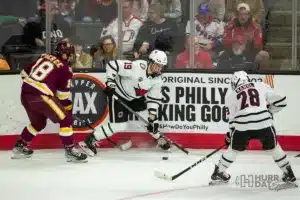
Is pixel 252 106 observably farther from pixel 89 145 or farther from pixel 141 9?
pixel 141 9

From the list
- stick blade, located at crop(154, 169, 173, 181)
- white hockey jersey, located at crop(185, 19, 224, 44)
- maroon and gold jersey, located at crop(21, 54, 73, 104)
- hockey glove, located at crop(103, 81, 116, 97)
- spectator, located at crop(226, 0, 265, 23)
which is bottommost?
stick blade, located at crop(154, 169, 173, 181)

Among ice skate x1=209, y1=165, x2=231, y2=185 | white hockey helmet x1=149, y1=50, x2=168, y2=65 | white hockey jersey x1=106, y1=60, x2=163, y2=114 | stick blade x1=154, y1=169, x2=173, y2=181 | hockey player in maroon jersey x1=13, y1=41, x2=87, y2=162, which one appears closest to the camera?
ice skate x1=209, y1=165, x2=231, y2=185

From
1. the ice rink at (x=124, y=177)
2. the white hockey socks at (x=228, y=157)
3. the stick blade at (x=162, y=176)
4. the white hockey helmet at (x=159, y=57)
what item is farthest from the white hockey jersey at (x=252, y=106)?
the white hockey helmet at (x=159, y=57)

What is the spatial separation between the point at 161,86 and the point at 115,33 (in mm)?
739

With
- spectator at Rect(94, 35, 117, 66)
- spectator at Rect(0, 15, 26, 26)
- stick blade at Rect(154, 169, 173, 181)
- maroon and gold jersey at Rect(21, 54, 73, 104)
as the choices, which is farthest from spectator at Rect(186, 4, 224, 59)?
stick blade at Rect(154, 169, 173, 181)

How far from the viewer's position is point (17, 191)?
4.64 m

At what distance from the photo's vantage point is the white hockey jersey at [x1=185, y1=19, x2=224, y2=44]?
648 cm

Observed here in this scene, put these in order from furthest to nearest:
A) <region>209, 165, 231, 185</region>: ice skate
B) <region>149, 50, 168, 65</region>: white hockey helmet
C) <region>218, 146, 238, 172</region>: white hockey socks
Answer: <region>149, 50, 168, 65</region>: white hockey helmet < <region>209, 165, 231, 185</region>: ice skate < <region>218, 146, 238, 172</region>: white hockey socks

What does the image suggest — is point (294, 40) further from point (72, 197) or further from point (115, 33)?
point (72, 197)

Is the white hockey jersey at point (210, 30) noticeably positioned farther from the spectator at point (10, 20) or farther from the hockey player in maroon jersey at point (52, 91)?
the spectator at point (10, 20)

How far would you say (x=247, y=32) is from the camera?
6449mm

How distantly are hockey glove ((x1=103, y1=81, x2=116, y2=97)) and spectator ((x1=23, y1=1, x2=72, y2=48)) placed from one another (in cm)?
77

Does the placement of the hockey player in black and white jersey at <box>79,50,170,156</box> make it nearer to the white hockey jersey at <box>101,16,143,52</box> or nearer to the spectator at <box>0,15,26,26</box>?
the white hockey jersey at <box>101,16,143,52</box>

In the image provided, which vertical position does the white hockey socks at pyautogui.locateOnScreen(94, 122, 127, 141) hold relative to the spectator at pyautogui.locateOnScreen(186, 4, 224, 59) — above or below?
below
